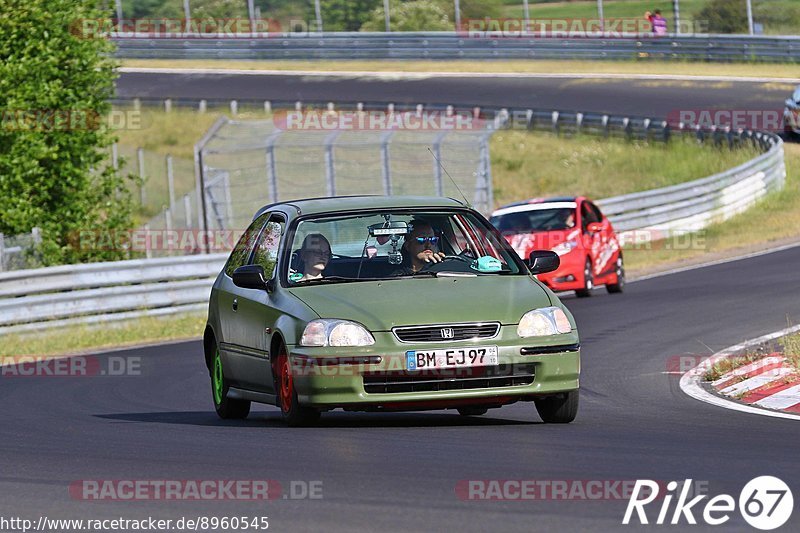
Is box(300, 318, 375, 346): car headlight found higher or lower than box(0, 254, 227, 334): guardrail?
higher

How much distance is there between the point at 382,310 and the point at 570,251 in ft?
42.7

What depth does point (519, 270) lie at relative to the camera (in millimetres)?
10375

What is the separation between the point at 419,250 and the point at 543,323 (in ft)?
3.81

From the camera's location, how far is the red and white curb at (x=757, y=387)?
34.7 feet

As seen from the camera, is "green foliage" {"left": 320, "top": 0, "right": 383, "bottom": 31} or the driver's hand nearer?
the driver's hand

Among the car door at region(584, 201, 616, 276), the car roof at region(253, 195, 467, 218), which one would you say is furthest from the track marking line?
the car door at region(584, 201, 616, 276)

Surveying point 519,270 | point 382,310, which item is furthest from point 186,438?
point 519,270

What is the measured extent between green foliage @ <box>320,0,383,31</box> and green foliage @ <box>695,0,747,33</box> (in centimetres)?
→ 1240

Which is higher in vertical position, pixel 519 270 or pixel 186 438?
pixel 519 270

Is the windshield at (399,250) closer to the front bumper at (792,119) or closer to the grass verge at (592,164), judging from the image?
the grass verge at (592,164)

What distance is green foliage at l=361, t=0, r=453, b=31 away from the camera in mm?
63469

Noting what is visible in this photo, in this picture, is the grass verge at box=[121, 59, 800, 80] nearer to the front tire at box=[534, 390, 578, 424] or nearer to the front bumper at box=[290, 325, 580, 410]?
the front tire at box=[534, 390, 578, 424]

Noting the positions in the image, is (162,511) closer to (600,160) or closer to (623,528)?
(623,528)

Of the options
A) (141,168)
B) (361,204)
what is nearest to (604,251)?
(361,204)
